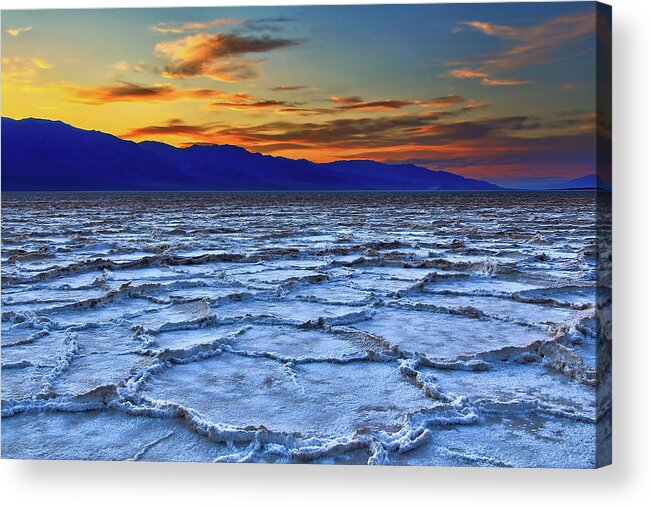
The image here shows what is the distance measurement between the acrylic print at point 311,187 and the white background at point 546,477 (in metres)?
0.07

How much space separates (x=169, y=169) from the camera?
359 centimetres

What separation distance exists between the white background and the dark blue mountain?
104 cm

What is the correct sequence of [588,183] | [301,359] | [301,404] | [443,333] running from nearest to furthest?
[301,404], [588,183], [301,359], [443,333]

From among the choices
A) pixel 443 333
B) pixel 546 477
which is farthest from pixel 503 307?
pixel 546 477

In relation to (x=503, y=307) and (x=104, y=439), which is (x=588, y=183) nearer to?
(x=503, y=307)

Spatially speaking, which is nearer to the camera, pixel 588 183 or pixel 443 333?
pixel 588 183

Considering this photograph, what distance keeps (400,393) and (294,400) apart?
44 centimetres

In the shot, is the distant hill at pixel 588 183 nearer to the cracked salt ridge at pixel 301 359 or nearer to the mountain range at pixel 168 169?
the mountain range at pixel 168 169

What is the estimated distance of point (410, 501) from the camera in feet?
8.00

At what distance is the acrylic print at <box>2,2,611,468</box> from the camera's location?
243 centimetres

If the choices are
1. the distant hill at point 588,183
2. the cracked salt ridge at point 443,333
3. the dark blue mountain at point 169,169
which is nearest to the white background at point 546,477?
the distant hill at point 588,183

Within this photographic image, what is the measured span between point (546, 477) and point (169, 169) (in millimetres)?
2494

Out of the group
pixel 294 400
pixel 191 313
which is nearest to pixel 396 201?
pixel 191 313

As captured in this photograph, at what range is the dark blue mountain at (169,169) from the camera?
3182 millimetres
